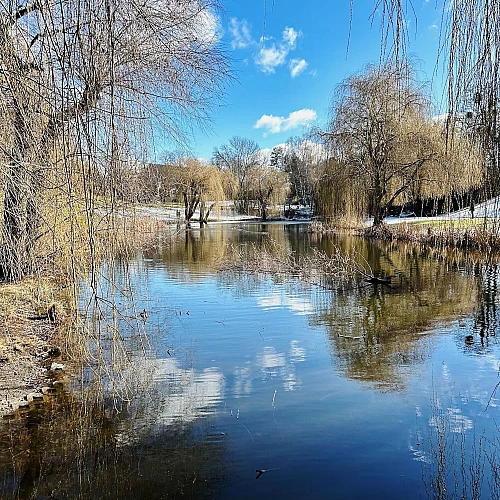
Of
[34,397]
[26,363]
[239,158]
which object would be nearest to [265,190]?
[239,158]

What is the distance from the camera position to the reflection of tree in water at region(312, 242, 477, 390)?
13.1 ft

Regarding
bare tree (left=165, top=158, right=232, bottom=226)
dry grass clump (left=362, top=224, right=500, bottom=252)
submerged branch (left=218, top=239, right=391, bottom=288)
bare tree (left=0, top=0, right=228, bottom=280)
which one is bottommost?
submerged branch (left=218, top=239, right=391, bottom=288)

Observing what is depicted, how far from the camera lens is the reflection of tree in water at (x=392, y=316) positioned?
13.1ft

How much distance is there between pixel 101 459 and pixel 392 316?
13.1 ft

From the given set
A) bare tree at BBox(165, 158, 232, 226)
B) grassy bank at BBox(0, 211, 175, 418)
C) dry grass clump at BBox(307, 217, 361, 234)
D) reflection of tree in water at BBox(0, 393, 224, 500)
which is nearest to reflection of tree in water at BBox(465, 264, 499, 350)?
reflection of tree in water at BBox(0, 393, 224, 500)

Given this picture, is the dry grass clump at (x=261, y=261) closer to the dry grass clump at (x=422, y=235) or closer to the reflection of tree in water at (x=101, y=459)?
the dry grass clump at (x=422, y=235)

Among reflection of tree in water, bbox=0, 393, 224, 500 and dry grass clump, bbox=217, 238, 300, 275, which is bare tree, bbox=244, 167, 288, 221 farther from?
reflection of tree in water, bbox=0, 393, 224, 500

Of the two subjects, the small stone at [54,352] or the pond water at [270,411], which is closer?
the pond water at [270,411]

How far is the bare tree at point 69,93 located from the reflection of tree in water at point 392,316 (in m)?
2.64

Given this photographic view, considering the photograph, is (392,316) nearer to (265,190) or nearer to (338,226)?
(338,226)

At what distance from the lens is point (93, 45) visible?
1.65m

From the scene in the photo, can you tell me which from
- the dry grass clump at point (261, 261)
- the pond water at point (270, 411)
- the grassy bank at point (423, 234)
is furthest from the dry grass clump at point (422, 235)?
the pond water at point (270, 411)

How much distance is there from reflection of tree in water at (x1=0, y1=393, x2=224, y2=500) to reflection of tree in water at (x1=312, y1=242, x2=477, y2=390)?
162 centimetres

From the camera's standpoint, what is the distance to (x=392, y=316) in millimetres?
5547
